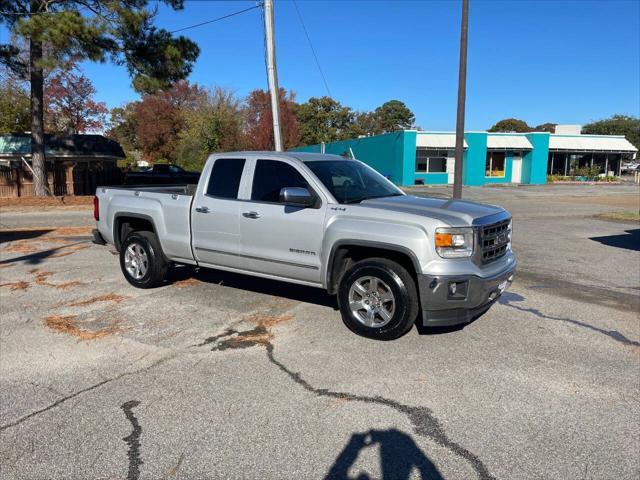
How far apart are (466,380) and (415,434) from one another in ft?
3.28

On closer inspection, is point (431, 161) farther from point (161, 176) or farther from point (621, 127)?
point (621, 127)

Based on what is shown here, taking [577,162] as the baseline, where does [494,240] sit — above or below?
below

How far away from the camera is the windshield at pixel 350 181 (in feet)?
18.7

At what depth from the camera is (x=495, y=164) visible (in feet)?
150

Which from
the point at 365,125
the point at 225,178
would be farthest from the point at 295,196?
the point at 365,125

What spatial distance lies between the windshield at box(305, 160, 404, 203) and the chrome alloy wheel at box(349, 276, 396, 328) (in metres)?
0.95

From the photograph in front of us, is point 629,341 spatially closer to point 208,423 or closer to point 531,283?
point 531,283

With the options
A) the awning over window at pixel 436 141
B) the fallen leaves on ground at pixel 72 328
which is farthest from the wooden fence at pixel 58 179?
the awning over window at pixel 436 141

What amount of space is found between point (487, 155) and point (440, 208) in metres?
42.2

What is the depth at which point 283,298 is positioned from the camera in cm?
670

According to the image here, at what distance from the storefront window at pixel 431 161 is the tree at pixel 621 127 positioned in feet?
169

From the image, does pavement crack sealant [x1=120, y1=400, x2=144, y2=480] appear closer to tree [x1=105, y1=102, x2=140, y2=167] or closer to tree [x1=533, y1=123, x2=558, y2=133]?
tree [x1=105, y1=102, x2=140, y2=167]

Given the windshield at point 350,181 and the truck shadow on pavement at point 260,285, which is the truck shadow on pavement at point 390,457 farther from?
the truck shadow on pavement at point 260,285

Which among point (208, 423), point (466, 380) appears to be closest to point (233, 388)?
point (208, 423)
